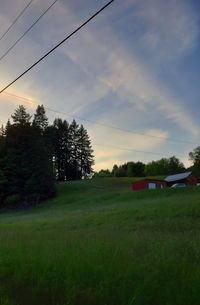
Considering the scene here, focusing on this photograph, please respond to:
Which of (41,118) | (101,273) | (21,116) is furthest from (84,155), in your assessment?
(101,273)

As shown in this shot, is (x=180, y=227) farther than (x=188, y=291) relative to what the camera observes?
Yes

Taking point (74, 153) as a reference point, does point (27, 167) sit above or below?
below

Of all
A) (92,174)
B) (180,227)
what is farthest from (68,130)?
(180,227)

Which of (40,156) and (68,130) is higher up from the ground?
(68,130)

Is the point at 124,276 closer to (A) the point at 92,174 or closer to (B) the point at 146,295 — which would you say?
(B) the point at 146,295

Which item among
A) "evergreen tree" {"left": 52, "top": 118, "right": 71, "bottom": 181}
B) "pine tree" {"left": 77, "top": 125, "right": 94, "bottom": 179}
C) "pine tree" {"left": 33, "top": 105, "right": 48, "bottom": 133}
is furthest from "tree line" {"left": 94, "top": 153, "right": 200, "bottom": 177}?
"pine tree" {"left": 33, "top": 105, "right": 48, "bottom": 133}

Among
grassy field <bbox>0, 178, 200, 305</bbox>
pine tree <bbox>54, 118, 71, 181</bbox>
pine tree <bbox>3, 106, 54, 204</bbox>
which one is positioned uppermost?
pine tree <bbox>54, 118, 71, 181</bbox>

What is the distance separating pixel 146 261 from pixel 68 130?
448 ft

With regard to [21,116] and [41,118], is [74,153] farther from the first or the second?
[21,116]

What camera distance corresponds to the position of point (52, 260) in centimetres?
1183

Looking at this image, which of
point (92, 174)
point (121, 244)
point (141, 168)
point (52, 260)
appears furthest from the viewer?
point (141, 168)

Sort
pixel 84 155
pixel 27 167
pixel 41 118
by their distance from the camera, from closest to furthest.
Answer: pixel 27 167 < pixel 41 118 < pixel 84 155

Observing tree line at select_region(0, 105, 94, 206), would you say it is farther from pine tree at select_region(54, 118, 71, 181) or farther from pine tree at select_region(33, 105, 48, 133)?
pine tree at select_region(54, 118, 71, 181)

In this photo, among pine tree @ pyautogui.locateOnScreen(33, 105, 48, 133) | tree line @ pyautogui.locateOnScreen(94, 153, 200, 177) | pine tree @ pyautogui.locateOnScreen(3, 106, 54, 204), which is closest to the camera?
pine tree @ pyautogui.locateOnScreen(3, 106, 54, 204)
